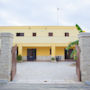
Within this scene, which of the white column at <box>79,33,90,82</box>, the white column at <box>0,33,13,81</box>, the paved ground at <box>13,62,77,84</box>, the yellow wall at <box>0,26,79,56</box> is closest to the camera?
the white column at <box>79,33,90,82</box>

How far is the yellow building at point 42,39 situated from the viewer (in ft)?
57.4

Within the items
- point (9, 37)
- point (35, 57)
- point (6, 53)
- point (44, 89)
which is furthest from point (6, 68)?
point (35, 57)

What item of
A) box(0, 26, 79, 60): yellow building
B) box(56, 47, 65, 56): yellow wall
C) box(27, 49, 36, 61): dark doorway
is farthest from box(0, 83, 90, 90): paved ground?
box(27, 49, 36, 61): dark doorway

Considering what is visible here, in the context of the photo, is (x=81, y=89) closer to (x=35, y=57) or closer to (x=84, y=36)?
(x=84, y=36)

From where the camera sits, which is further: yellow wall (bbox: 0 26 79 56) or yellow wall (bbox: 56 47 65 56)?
yellow wall (bbox: 56 47 65 56)

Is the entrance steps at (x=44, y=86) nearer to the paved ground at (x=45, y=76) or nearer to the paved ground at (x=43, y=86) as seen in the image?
the paved ground at (x=43, y=86)

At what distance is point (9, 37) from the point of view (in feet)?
18.9

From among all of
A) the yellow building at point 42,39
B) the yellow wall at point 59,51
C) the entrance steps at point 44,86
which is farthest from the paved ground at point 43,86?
the yellow wall at point 59,51

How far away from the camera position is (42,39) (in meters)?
17.8

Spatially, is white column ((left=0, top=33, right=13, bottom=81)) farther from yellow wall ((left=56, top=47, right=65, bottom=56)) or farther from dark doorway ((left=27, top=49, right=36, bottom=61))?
yellow wall ((left=56, top=47, right=65, bottom=56))

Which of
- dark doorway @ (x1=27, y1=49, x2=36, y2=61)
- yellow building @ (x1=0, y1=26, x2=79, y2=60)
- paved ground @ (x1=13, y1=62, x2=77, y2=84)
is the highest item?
yellow building @ (x1=0, y1=26, x2=79, y2=60)

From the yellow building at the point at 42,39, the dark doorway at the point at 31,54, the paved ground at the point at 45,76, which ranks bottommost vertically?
the paved ground at the point at 45,76

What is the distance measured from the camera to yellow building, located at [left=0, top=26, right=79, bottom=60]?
17500mm

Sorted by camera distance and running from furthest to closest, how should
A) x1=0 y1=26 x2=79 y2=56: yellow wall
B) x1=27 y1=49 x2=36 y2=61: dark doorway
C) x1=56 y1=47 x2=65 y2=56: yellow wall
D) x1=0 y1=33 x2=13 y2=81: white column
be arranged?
x1=27 y1=49 x2=36 y2=61: dark doorway
x1=56 y1=47 x2=65 y2=56: yellow wall
x1=0 y1=26 x2=79 y2=56: yellow wall
x1=0 y1=33 x2=13 y2=81: white column
